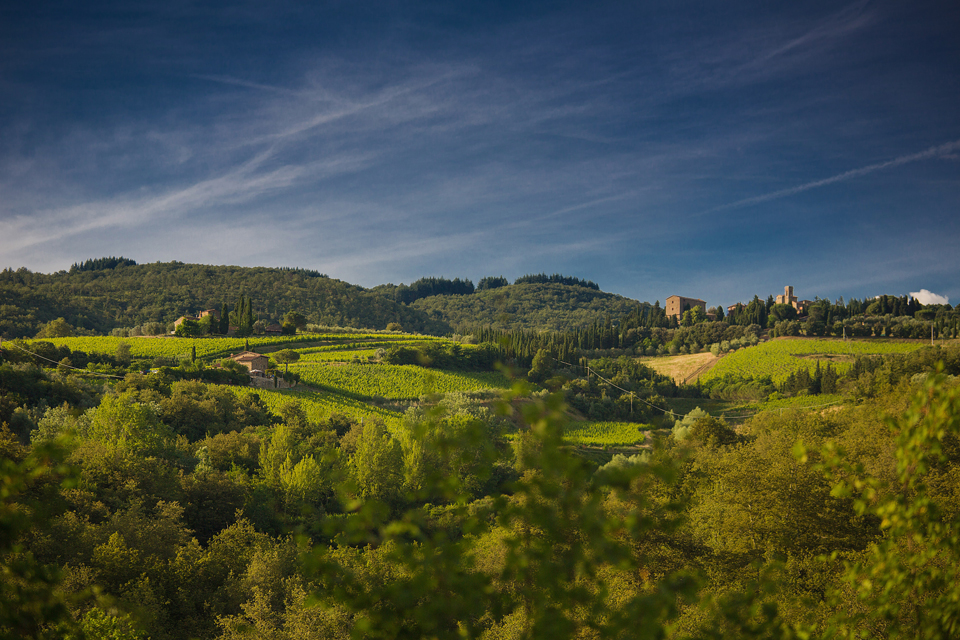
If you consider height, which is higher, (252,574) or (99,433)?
(99,433)

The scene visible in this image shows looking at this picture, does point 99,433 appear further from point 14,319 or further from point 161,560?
point 14,319

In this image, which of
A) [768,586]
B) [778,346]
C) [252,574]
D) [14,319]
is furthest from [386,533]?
[14,319]

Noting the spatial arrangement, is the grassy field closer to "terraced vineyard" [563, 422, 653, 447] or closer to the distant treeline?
"terraced vineyard" [563, 422, 653, 447]

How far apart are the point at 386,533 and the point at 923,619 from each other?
494 centimetres

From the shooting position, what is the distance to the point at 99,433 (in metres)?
26.7

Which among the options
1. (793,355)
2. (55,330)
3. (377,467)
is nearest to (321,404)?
(377,467)

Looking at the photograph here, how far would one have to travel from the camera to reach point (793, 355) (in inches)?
3312

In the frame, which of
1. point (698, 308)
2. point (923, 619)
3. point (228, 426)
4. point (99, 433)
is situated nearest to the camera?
point (923, 619)

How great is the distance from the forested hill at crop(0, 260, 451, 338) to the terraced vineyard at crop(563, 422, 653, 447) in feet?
287

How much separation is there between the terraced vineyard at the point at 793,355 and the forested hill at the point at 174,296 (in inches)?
3547

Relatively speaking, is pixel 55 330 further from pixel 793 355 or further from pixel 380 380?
pixel 793 355

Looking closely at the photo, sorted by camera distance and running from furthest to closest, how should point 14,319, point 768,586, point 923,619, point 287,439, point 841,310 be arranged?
point 841,310, point 14,319, point 287,439, point 923,619, point 768,586

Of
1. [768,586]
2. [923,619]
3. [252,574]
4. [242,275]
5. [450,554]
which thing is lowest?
[252,574]

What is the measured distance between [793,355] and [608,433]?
45.7 m
